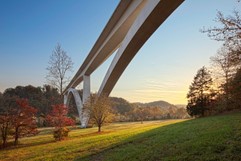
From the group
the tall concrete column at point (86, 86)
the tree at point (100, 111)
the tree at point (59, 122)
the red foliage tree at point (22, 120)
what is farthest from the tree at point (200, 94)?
the red foliage tree at point (22, 120)

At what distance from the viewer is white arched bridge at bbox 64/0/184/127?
725cm

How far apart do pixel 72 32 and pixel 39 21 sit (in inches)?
128

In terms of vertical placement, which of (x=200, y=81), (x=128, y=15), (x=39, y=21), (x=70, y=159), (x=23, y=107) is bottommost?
(x=70, y=159)

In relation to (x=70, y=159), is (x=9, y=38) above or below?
above

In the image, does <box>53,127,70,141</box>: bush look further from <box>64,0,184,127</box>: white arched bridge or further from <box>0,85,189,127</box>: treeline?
<box>0,85,189,127</box>: treeline

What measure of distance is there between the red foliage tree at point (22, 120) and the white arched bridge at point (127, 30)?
602 cm

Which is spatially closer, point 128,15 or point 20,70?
point 128,15

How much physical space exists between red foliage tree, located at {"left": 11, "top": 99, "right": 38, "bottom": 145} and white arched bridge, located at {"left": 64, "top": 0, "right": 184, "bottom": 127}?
19.8 ft

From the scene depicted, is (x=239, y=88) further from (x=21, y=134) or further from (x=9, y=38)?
(x=9, y=38)

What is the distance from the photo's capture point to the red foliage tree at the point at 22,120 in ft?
47.3

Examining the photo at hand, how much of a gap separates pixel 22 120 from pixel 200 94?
692 inches

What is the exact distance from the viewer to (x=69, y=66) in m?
24.3

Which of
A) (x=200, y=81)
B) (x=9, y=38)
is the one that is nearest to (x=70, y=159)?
(x=9, y=38)

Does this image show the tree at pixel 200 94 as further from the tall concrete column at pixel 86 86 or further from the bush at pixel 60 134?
the bush at pixel 60 134
